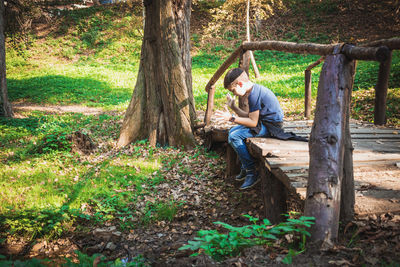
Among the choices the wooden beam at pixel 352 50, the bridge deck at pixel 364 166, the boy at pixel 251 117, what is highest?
the wooden beam at pixel 352 50

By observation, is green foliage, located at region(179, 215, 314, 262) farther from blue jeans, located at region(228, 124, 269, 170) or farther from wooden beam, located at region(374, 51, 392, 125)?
wooden beam, located at region(374, 51, 392, 125)

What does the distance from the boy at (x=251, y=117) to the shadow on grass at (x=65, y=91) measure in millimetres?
8967

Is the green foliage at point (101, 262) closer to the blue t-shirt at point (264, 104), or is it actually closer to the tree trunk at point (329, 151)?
the tree trunk at point (329, 151)

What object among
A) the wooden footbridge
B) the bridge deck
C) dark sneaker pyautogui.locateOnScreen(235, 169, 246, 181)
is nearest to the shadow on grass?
dark sneaker pyautogui.locateOnScreen(235, 169, 246, 181)

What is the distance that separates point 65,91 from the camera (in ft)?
45.6

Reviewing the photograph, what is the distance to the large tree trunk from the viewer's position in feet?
19.9

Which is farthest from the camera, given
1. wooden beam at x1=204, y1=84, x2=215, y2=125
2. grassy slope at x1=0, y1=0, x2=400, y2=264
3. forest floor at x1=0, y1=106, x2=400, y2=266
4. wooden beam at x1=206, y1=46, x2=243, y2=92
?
wooden beam at x1=204, y1=84, x2=215, y2=125

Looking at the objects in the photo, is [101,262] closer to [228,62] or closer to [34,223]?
[34,223]

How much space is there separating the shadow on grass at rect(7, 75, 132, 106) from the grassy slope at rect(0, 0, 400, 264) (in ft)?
0.15

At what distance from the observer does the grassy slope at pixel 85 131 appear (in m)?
3.87

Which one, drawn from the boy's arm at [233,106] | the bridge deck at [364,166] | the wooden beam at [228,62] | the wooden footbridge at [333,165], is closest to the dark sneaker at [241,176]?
the bridge deck at [364,166]

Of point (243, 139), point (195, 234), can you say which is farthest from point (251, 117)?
point (195, 234)

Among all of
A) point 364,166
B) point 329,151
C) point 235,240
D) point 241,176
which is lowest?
point 241,176

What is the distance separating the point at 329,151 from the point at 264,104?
1.95m
